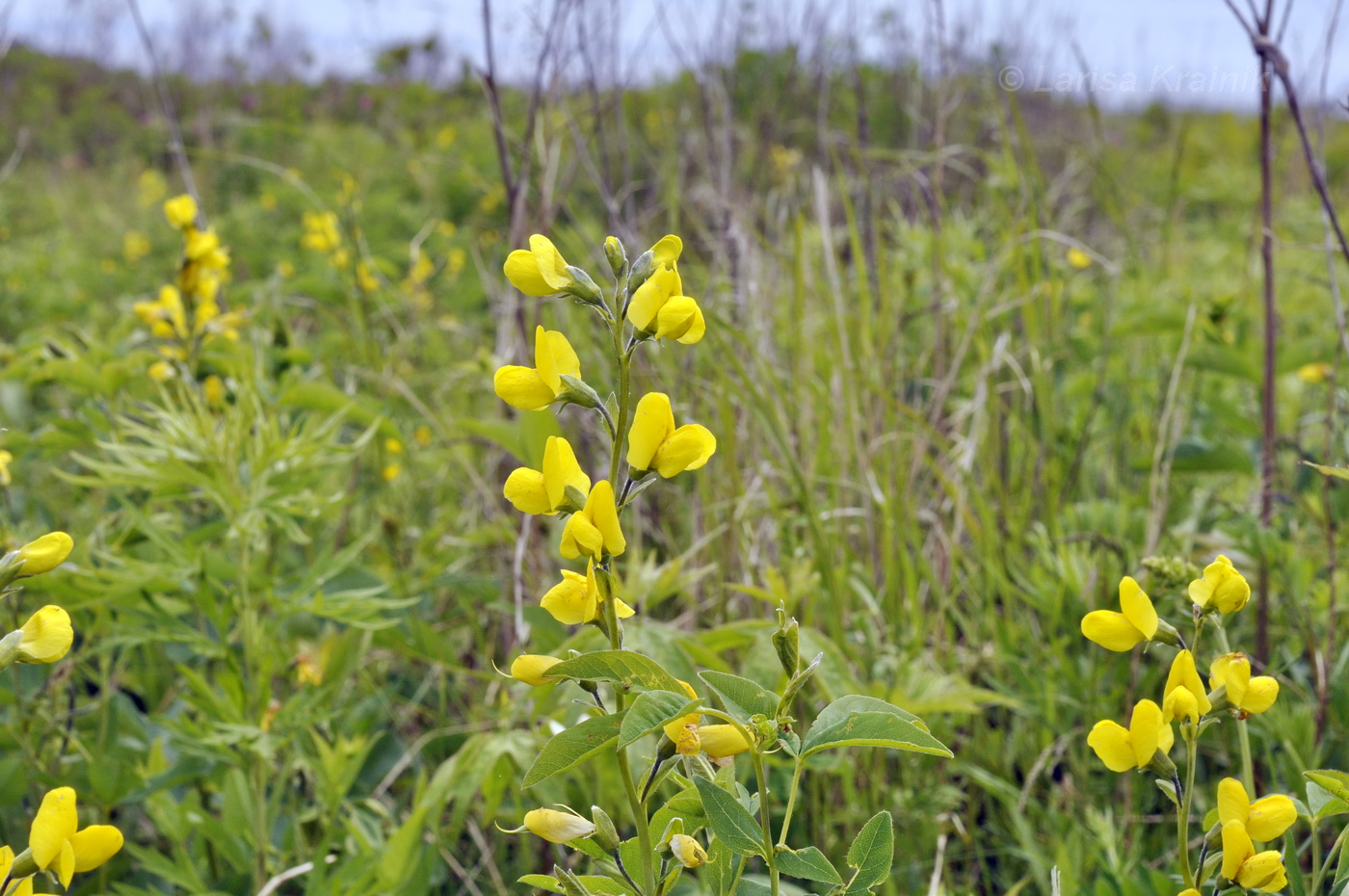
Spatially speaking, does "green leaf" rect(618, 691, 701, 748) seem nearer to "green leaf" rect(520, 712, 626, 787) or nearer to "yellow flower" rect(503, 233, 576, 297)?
"green leaf" rect(520, 712, 626, 787)

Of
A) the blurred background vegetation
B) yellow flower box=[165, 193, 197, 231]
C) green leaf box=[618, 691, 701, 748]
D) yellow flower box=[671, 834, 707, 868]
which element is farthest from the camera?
yellow flower box=[165, 193, 197, 231]

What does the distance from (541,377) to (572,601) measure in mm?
155

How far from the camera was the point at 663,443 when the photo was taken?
0.65 meters

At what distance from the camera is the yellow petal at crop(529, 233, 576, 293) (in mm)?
678

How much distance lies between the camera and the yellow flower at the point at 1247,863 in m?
0.63

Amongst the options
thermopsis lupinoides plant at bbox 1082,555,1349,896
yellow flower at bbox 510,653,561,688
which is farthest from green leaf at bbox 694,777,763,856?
thermopsis lupinoides plant at bbox 1082,555,1349,896

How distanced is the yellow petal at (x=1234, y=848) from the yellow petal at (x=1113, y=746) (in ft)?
0.22

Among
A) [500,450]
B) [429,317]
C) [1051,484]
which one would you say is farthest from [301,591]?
[429,317]

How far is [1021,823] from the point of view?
122 cm

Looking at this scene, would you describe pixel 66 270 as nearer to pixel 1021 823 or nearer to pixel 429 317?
pixel 429 317

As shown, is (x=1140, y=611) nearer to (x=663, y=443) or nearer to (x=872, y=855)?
(x=872, y=855)

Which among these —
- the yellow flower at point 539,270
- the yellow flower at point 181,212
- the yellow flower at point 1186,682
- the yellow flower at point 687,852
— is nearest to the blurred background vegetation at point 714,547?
the yellow flower at point 181,212

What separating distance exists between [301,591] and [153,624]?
23 centimetres

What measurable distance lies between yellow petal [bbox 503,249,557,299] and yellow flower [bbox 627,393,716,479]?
0.12 m
